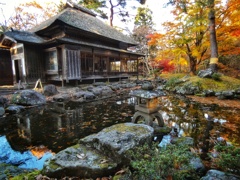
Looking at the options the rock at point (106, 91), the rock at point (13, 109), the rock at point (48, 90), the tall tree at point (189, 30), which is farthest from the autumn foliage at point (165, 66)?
the rock at point (13, 109)

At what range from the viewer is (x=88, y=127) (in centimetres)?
502

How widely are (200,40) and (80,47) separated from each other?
1184cm

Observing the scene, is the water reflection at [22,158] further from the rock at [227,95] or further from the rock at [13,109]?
the rock at [227,95]

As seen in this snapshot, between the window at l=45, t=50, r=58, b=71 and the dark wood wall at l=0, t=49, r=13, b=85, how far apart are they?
441 centimetres

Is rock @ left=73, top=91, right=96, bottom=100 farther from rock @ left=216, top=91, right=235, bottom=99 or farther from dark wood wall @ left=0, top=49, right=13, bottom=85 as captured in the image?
dark wood wall @ left=0, top=49, right=13, bottom=85

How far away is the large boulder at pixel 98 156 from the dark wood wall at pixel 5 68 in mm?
15512

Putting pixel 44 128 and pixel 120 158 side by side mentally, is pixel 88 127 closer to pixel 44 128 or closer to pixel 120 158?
pixel 44 128

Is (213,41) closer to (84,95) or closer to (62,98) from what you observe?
(84,95)

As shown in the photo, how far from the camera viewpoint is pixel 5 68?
14.2 metres

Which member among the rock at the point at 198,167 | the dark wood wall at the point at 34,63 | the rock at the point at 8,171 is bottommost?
the rock at the point at 8,171

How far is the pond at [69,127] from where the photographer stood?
11.7ft

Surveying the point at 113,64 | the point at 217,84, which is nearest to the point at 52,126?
the point at 217,84

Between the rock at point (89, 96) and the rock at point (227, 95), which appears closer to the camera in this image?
the rock at point (227, 95)

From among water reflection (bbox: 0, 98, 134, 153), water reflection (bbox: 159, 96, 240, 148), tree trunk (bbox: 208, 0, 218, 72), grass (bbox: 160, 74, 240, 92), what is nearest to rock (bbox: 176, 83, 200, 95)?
grass (bbox: 160, 74, 240, 92)
